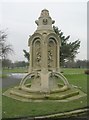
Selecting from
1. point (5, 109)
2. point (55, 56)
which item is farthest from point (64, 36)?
point (5, 109)

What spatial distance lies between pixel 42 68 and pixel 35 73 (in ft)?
1.89

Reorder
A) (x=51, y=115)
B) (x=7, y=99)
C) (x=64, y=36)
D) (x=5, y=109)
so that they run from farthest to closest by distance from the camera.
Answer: (x=64, y=36), (x=7, y=99), (x=5, y=109), (x=51, y=115)

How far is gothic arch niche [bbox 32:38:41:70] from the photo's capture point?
15387mm

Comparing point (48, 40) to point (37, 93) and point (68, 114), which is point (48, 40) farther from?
point (68, 114)

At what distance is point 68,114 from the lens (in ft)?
31.4

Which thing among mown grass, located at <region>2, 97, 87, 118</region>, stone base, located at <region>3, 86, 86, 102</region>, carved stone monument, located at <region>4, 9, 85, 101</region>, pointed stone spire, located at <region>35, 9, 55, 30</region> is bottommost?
mown grass, located at <region>2, 97, 87, 118</region>

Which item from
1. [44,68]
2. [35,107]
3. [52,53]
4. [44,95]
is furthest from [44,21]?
[35,107]

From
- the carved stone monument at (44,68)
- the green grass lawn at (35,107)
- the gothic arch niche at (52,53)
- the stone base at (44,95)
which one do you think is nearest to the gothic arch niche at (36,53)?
the carved stone monument at (44,68)

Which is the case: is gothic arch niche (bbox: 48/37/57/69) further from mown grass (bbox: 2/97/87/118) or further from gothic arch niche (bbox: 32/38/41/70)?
mown grass (bbox: 2/97/87/118)

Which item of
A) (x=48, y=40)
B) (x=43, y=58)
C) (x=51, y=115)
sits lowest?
(x=51, y=115)

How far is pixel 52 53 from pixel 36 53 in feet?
3.49

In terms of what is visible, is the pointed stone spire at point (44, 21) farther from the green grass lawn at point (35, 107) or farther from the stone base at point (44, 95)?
the green grass lawn at point (35, 107)

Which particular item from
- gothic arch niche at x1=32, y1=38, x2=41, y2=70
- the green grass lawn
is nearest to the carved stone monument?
gothic arch niche at x1=32, y1=38, x2=41, y2=70

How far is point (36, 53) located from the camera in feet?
51.0
